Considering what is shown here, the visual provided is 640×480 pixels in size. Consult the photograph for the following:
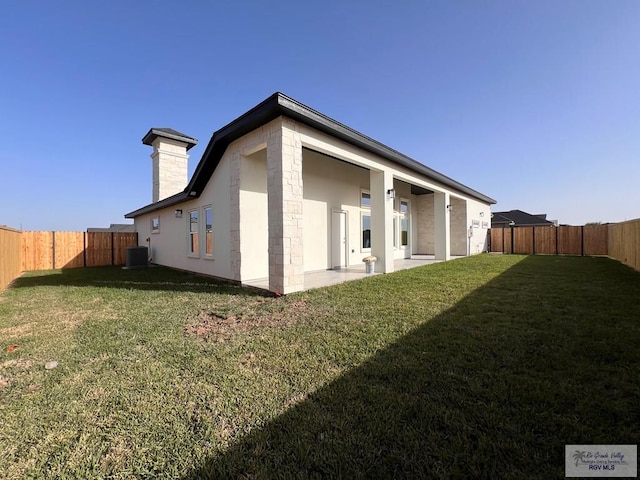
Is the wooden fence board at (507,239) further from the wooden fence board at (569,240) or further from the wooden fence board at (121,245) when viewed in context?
the wooden fence board at (121,245)

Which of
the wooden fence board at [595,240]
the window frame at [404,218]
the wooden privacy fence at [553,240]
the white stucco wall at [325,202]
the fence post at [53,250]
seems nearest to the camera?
the white stucco wall at [325,202]

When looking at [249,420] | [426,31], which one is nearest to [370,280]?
[249,420]

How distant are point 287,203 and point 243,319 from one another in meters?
2.74

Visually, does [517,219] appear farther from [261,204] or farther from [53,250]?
[53,250]

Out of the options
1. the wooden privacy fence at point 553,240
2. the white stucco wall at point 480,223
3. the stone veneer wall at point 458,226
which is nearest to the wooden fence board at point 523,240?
the wooden privacy fence at point 553,240

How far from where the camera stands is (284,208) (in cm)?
609

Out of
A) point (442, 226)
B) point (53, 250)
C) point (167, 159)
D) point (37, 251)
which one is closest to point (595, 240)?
point (442, 226)

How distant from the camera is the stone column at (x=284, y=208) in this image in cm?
610

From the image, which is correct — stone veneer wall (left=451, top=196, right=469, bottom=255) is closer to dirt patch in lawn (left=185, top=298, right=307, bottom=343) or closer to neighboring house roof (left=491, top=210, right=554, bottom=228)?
dirt patch in lawn (left=185, top=298, right=307, bottom=343)

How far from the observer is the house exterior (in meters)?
6.25

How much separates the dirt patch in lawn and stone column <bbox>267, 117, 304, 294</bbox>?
826 mm

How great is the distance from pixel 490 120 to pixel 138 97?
594 inches

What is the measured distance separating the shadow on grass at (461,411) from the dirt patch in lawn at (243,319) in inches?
78.0

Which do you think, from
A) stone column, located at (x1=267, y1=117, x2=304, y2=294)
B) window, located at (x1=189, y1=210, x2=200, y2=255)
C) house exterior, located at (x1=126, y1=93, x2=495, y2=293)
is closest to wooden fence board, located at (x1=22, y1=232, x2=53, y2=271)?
house exterior, located at (x1=126, y1=93, x2=495, y2=293)
